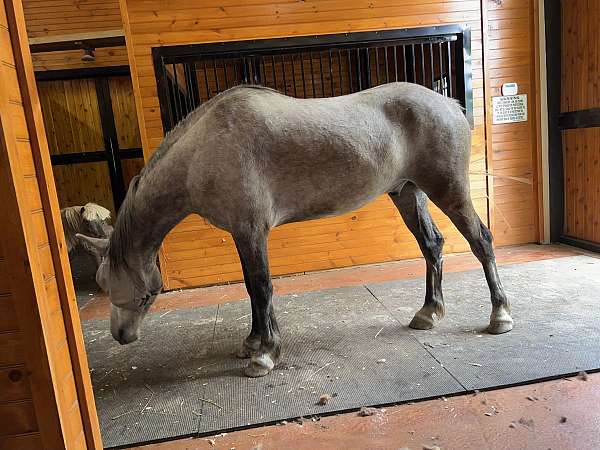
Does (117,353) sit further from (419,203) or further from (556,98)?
(556,98)

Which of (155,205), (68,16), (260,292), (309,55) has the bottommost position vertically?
(260,292)

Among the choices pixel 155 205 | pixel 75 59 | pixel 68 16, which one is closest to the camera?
pixel 155 205

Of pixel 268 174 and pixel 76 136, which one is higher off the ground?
pixel 76 136

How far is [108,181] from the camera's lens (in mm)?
6922

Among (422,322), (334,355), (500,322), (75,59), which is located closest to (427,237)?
(422,322)

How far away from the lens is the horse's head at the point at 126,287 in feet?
7.43

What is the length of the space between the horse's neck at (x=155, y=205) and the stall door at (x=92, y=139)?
505cm

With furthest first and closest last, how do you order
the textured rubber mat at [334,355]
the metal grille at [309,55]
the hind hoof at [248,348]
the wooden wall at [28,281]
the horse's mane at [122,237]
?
the metal grille at [309,55] → the hind hoof at [248,348] → the horse's mane at [122,237] → the textured rubber mat at [334,355] → the wooden wall at [28,281]

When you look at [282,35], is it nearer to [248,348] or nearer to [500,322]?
[248,348]

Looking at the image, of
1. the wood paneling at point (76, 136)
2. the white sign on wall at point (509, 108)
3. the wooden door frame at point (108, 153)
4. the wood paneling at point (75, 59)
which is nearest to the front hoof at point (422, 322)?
the white sign on wall at point (509, 108)

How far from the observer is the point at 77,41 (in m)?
5.78

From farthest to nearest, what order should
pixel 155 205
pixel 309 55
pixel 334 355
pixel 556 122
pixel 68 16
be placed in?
pixel 68 16 < pixel 556 122 < pixel 309 55 < pixel 334 355 < pixel 155 205

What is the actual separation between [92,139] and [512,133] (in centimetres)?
610

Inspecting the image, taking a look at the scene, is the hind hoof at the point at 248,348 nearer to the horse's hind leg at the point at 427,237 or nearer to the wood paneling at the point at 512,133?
the horse's hind leg at the point at 427,237
